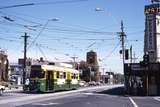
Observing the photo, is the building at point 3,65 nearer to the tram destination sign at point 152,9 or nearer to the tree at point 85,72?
the tram destination sign at point 152,9

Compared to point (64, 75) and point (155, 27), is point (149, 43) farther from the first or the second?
point (64, 75)

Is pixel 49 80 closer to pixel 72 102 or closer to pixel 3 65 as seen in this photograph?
pixel 72 102

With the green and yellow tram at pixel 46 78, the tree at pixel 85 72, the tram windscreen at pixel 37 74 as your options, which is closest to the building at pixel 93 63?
the tree at pixel 85 72

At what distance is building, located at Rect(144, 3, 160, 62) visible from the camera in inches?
4173

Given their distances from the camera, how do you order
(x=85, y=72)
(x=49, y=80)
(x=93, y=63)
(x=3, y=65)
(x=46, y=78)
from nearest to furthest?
(x=46, y=78), (x=49, y=80), (x=3, y=65), (x=85, y=72), (x=93, y=63)

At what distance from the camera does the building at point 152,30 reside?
106000mm

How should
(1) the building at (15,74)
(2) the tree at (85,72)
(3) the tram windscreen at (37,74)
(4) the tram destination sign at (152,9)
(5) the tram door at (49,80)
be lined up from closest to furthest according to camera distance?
(3) the tram windscreen at (37,74) < (5) the tram door at (49,80) < (1) the building at (15,74) < (4) the tram destination sign at (152,9) < (2) the tree at (85,72)

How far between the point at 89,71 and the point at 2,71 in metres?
A: 62.8

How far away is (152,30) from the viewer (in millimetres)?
108688

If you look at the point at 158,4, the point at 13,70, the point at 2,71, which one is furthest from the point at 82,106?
the point at 13,70

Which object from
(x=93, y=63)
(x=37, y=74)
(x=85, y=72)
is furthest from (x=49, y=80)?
(x=93, y=63)

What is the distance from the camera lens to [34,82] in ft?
153

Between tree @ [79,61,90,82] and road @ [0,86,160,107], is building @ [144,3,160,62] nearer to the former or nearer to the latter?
tree @ [79,61,90,82]

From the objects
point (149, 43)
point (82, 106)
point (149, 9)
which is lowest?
point (82, 106)
